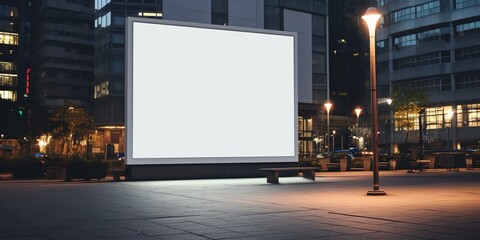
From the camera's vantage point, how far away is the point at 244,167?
108ft

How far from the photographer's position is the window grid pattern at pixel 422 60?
99.6 metres

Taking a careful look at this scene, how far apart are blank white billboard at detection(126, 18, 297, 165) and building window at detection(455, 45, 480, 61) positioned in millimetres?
71593

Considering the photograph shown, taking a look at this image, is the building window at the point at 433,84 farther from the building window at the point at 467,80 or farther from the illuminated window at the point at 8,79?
the illuminated window at the point at 8,79

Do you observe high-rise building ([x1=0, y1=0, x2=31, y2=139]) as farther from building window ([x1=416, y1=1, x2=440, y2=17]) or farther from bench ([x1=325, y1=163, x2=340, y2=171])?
bench ([x1=325, y1=163, x2=340, y2=171])

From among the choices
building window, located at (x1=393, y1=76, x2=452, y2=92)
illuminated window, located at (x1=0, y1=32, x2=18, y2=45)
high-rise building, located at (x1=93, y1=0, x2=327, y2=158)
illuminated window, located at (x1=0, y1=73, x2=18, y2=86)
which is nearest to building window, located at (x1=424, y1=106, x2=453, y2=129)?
building window, located at (x1=393, y1=76, x2=452, y2=92)

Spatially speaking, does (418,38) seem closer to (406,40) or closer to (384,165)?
(406,40)

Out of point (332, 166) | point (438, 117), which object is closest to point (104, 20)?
point (332, 166)

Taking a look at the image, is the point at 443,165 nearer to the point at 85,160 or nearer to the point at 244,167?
the point at 244,167

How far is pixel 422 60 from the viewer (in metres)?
103

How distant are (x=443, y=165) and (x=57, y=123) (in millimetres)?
63762

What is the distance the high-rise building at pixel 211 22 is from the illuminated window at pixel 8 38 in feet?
220

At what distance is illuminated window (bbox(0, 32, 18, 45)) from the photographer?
150m

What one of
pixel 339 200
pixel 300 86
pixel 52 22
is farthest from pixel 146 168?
pixel 52 22

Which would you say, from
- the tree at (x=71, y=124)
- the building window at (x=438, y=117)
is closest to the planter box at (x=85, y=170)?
the tree at (x=71, y=124)
